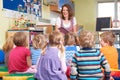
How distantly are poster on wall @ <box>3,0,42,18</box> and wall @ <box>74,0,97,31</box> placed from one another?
113 inches

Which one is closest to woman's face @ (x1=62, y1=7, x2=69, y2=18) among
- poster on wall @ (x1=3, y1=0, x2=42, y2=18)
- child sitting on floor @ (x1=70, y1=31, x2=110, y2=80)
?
poster on wall @ (x1=3, y1=0, x2=42, y2=18)

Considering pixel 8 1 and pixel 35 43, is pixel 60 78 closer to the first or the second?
pixel 35 43

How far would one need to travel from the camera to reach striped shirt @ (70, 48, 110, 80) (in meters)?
2.48

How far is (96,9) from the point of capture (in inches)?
375

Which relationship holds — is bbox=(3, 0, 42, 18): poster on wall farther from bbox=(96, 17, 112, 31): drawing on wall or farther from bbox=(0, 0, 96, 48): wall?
bbox=(0, 0, 96, 48): wall

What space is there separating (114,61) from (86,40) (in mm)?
837

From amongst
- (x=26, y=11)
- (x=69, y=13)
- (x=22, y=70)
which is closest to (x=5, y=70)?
(x=22, y=70)

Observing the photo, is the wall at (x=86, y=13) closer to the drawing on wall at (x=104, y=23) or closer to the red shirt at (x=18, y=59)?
the drawing on wall at (x=104, y=23)

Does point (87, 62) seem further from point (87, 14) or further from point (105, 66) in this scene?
point (87, 14)

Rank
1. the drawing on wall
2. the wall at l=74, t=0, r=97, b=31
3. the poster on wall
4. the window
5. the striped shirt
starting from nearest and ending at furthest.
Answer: the striped shirt, the poster on wall, the drawing on wall, the window, the wall at l=74, t=0, r=97, b=31

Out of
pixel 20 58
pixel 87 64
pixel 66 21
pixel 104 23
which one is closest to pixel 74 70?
pixel 87 64

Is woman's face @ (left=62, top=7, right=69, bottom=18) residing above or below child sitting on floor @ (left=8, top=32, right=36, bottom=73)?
above

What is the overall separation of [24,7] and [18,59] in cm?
325

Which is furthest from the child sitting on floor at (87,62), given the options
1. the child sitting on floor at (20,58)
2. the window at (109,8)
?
the window at (109,8)
